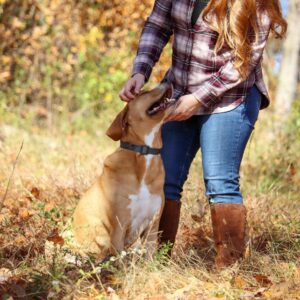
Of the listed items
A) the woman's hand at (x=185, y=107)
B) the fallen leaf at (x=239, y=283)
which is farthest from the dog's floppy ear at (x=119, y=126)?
the fallen leaf at (x=239, y=283)

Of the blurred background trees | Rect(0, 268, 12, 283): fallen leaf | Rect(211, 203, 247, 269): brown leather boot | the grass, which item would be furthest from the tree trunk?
Rect(0, 268, 12, 283): fallen leaf

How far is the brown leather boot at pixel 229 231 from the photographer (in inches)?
152

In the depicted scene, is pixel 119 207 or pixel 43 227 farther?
pixel 43 227

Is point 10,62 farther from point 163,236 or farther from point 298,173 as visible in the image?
point 163,236

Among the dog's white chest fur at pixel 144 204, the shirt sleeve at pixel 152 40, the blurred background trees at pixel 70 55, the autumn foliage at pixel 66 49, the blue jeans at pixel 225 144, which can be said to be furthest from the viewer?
the autumn foliage at pixel 66 49

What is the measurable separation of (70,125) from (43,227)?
5211mm

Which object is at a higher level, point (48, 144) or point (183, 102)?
point (183, 102)

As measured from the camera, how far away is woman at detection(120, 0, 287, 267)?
12.0 ft

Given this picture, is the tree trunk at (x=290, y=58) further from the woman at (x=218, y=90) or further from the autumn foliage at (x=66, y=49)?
the woman at (x=218, y=90)

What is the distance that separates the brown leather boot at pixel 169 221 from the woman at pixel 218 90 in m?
0.22

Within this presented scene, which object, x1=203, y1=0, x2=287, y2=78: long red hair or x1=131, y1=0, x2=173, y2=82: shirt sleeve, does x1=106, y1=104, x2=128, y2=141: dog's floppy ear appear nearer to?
x1=131, y1=0, x2=173, y2=82: shirt sleeve

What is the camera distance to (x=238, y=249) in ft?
13.0

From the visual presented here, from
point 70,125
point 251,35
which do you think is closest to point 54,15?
point 70,125

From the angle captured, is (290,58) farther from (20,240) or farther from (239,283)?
(239,283)
